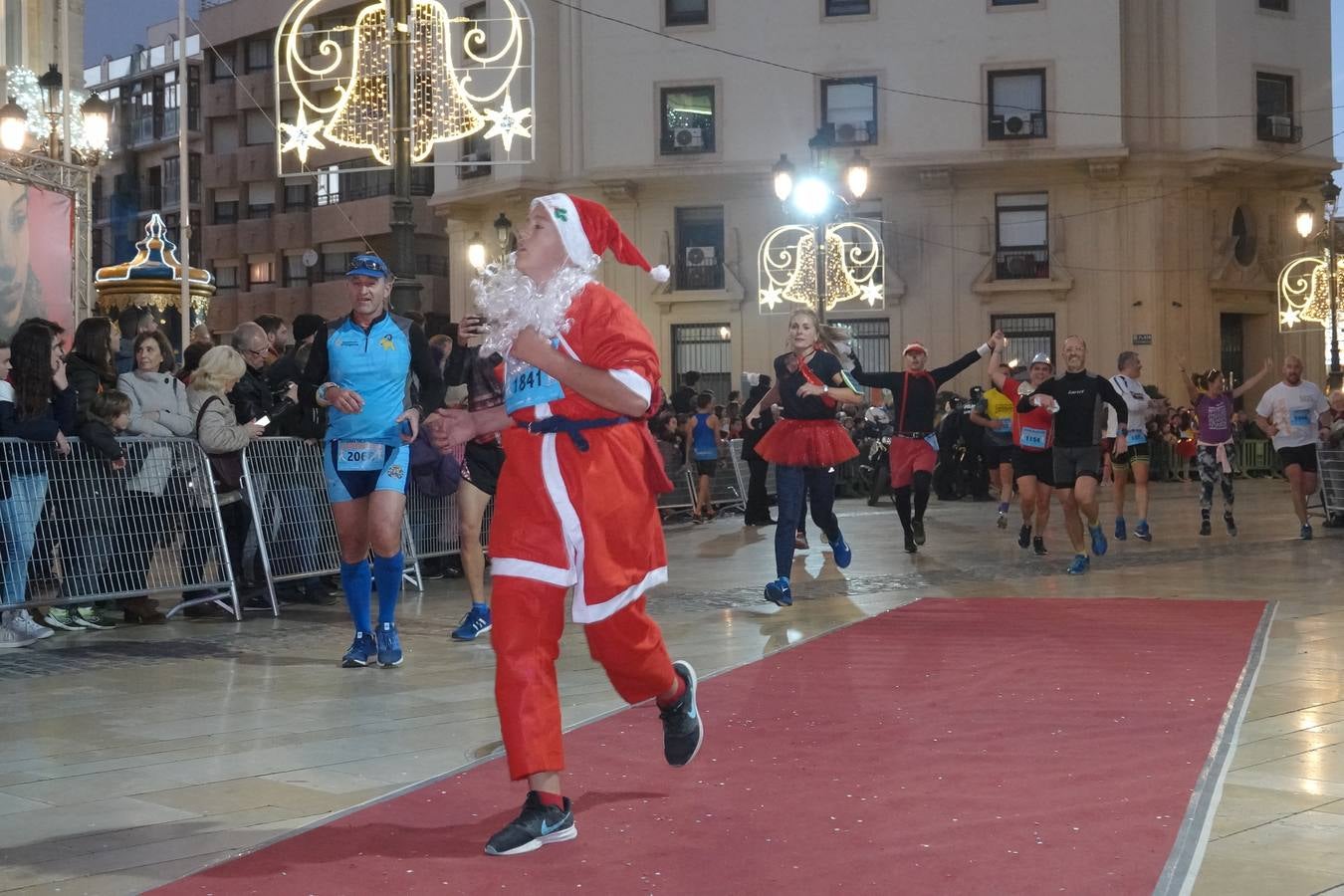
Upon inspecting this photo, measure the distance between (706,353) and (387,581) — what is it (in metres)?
32.0

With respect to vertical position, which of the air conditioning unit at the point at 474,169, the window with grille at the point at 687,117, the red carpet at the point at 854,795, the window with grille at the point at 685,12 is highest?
the window with grille at the point at 685,12

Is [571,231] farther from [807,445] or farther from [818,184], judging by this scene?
[818,184]

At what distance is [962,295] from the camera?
127 feet

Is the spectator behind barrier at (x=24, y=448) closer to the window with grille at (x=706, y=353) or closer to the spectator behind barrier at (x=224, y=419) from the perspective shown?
the spectator behind barrier at (x=224, y=419)

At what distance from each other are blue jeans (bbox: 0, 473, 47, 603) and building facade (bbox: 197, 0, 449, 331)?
39690 millimetres

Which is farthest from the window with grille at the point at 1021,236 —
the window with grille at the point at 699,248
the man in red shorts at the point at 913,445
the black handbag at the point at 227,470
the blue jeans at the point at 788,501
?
the black handbag at the point at 227,470

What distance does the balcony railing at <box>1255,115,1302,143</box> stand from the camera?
3909 centimetres

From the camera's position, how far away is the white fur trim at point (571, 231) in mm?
5078

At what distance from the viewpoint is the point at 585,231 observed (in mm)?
5176

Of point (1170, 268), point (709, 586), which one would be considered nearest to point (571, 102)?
point (1170, 268)

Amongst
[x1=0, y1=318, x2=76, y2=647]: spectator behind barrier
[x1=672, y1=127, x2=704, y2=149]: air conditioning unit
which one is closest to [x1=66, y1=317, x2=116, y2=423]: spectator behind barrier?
[x1=0, y1=318, x2=76, y2=647]: spectator behind barrier

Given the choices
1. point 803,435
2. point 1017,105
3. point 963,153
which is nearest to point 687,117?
point 963,153

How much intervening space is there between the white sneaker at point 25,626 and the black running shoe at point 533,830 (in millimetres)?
5764

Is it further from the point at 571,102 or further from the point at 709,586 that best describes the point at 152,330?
the point at 571,102
